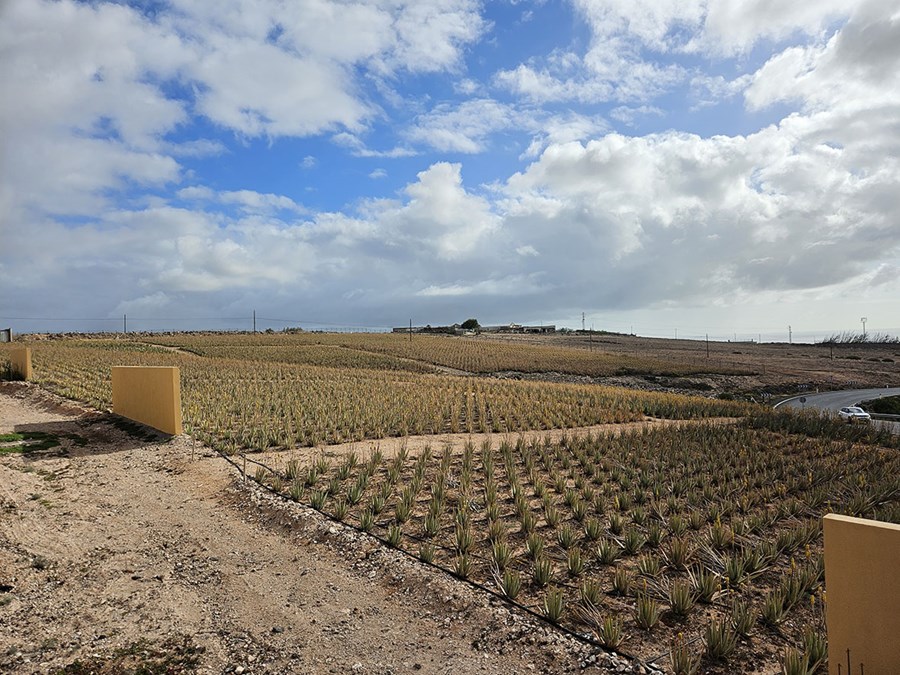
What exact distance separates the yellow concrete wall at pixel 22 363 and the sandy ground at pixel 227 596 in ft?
57.3

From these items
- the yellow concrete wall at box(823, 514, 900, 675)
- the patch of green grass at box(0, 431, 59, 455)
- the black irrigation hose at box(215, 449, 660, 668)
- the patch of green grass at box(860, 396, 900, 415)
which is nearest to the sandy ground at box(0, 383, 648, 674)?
the black irrigation hose at box(215, 449, 660, 668)

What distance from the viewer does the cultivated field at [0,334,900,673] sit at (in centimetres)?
623

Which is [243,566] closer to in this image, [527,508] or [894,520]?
[527,508]

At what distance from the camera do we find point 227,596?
680 cm

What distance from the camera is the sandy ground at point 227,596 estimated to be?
18.2 feet

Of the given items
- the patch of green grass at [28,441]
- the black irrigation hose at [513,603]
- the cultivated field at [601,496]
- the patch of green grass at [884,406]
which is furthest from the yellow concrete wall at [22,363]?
the patch of green grass at [884,406]

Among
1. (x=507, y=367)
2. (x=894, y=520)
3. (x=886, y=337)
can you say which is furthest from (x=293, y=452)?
(x=886, y=337)

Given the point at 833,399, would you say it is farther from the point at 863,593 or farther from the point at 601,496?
the point at 863,593

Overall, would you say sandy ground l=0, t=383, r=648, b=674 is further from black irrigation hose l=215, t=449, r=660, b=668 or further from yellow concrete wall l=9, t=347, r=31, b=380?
yellow concrete wall l=9, t=347, r=31, b=380

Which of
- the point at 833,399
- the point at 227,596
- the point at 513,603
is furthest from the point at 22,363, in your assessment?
the point at 833,399

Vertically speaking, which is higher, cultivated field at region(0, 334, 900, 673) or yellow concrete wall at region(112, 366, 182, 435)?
yellow concrete wall at region(112, 366, 182, 435)

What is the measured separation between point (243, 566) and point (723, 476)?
10176 millimetres

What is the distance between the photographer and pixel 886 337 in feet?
418

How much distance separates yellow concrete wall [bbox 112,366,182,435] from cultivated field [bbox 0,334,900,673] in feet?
3.25
